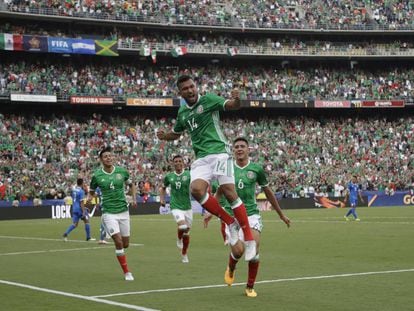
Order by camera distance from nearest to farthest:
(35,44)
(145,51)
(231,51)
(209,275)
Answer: (209,275), (35,44), (145,51), (231,51)

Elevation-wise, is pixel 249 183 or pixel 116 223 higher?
pixel 249 183

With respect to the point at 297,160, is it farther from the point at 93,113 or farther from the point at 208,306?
the point at 208,306

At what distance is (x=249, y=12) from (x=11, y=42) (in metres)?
23.8

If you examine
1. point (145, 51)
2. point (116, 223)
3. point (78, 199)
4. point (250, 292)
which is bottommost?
point (78, 199)

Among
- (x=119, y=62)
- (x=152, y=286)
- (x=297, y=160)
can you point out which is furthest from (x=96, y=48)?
(x=152, y=286)

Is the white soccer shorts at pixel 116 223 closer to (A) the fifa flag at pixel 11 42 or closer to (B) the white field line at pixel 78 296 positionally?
(B) the white field line at pixel 78 296

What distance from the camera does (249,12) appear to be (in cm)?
7350

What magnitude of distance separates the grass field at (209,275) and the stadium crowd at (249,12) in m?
40.9

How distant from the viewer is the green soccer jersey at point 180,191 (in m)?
20.4

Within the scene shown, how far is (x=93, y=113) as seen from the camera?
65875 mm

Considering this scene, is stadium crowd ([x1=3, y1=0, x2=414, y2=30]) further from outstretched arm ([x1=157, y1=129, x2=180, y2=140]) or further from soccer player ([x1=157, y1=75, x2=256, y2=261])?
soccer player ([x1=157, y1=75, x2=256, y2=261])

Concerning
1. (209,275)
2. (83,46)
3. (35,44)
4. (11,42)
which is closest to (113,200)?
(209,275)

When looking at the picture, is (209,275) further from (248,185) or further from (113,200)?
(248,185)

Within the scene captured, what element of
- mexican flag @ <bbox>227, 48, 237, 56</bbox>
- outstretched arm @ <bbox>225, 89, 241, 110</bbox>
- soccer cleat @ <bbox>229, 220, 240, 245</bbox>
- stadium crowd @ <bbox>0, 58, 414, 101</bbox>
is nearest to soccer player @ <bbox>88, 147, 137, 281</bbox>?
soccer cleat @ <bbox>229, 220, 240, 245</bbox>
